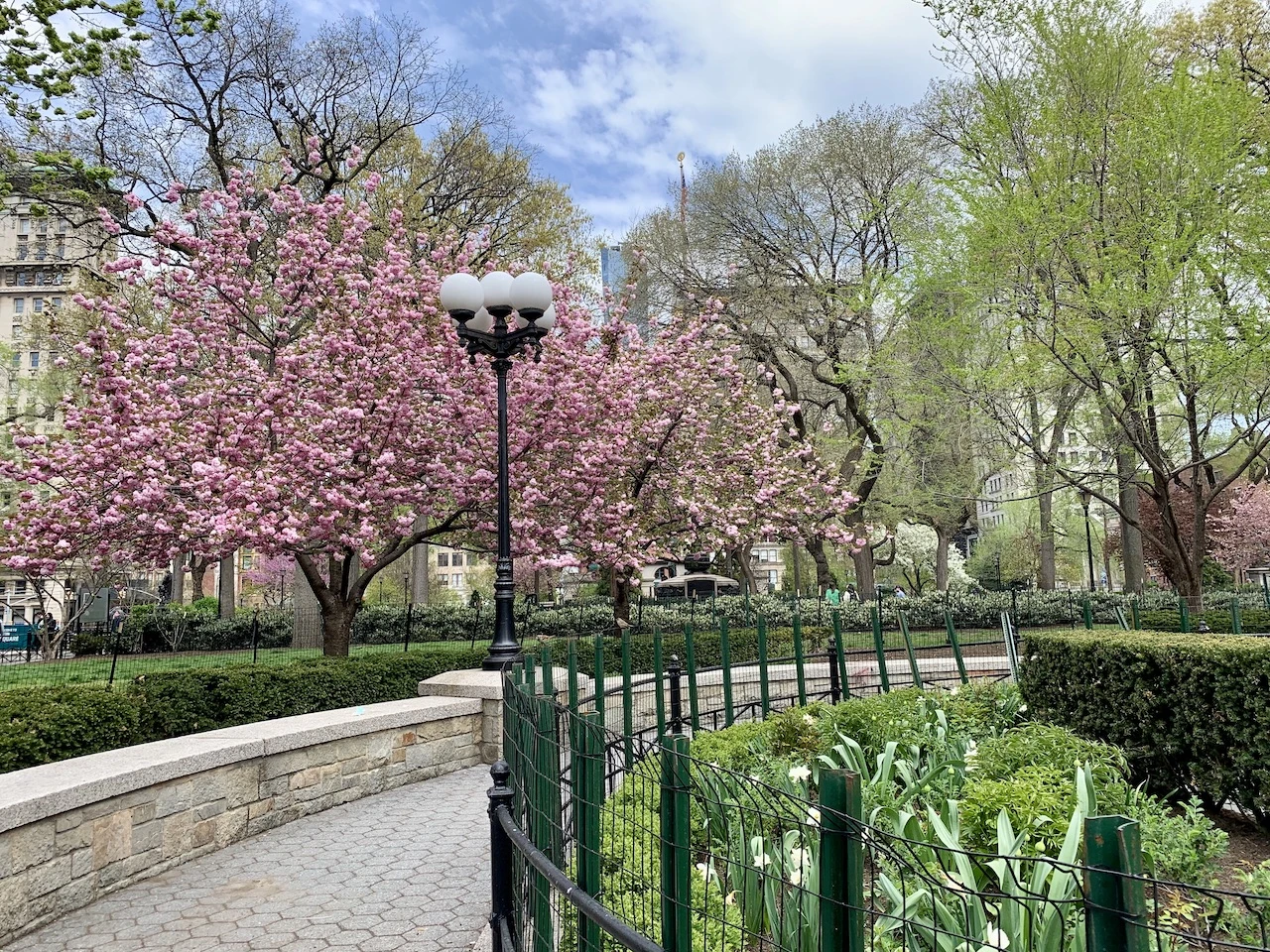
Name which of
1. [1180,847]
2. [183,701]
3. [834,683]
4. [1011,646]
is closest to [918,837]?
[1180,847]

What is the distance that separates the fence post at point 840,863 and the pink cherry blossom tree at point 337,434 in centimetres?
940

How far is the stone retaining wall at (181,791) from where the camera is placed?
4.45 metres

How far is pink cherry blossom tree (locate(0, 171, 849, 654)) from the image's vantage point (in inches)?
423

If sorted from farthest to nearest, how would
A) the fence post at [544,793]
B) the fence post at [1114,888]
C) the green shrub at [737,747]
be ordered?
the green shrub at [737,747] → the fence post at [544,793] → the fence post at [1114,888]

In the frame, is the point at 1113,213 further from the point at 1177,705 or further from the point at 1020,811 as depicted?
the point at 1020,811

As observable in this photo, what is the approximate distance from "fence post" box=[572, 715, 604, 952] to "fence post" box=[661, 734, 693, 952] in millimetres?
523

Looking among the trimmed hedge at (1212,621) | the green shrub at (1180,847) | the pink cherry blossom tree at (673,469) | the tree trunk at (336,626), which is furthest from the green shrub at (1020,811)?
the tree trunk at (336,626)

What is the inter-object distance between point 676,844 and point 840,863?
20.2 inches

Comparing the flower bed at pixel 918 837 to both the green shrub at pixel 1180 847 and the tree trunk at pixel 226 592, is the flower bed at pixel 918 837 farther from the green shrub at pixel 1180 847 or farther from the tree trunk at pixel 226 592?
the tree trunk at pixel 226 592

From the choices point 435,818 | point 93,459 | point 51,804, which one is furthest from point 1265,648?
point 93,459

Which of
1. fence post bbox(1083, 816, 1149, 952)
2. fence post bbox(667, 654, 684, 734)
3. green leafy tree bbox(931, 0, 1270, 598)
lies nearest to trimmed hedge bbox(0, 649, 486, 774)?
fence post bbox(667, 654, 684, 734)

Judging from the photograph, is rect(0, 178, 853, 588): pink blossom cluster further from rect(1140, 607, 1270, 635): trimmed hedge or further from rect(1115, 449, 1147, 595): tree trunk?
rect(1115, 449, 1147, 595): tree trunk

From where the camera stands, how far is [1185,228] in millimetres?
10922

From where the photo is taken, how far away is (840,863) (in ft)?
5.96
